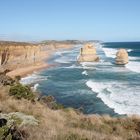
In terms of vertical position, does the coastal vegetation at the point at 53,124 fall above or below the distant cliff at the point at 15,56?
above

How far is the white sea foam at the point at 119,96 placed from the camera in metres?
27.0

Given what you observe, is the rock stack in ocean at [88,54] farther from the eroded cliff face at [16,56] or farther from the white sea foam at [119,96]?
the white sea foam at [119,96]

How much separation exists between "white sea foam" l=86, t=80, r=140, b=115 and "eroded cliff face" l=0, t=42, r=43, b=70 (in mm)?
20005

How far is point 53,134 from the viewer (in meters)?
7.58

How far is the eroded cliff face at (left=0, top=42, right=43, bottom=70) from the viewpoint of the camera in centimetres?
5794

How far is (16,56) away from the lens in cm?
6606

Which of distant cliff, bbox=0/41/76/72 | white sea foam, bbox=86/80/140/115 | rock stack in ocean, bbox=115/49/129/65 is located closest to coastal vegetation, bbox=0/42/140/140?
white sea foam, bbox=86/80/140/115

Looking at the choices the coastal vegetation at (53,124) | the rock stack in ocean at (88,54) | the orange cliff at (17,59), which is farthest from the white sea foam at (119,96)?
the rock stack in ocean at (88,54)

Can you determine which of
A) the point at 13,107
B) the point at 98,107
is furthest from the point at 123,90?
the point at 13,107

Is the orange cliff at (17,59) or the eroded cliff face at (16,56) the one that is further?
the eroded cliff face at (16,56)

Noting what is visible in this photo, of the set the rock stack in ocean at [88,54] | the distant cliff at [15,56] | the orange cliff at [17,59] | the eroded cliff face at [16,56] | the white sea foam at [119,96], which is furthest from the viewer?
the rock stack in ocean at [88,54]

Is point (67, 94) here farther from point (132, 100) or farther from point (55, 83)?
point (55, 83)

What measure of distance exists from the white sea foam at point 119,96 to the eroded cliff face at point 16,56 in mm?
20005

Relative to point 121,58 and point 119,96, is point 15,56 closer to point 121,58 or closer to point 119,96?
point 121,58
